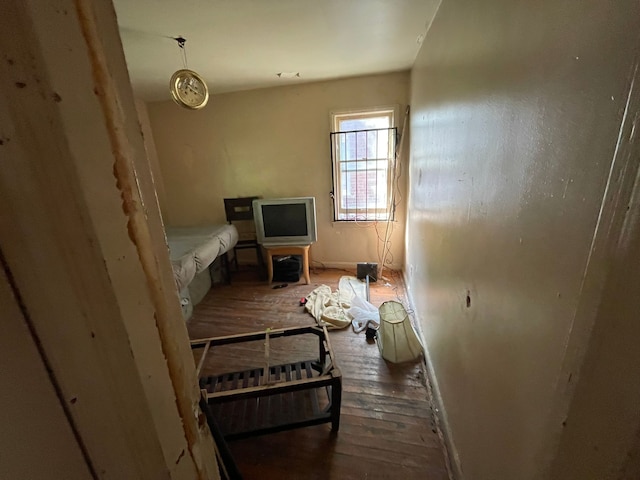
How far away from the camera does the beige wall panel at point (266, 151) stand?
3010 mm

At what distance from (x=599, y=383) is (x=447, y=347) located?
110 centimetres

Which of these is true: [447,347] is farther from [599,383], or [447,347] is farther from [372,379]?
[599,383]

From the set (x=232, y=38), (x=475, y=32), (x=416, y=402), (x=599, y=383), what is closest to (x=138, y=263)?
(x=599, y=383)

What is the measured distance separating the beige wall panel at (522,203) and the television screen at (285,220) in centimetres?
183

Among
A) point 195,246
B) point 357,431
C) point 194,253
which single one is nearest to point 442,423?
point 357,431

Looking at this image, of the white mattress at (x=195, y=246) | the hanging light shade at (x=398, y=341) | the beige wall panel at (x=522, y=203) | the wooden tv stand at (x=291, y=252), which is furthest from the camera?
the wooden tv stand at (x=291, y=252)

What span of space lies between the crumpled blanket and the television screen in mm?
705

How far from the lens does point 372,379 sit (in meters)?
1.79

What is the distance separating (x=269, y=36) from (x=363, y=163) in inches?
63.4

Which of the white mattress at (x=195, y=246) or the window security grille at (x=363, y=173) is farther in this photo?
the window security grille at (x=363, y=173)

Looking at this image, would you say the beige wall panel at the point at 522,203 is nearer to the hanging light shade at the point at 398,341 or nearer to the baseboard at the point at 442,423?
the baseboard at the point at 442,423

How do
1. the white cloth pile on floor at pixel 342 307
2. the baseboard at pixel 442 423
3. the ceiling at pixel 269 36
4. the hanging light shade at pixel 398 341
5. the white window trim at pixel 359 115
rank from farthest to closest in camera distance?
the white window trim at pixel 359 115 < the white cloth pile on floor at pixel 342 307 < the hanging light shade at pixel 398 341 < the ceiling at pixel 269 36 < the baseboard at pixel 442 423

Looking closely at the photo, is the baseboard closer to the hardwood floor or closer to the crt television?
the hardwood floor

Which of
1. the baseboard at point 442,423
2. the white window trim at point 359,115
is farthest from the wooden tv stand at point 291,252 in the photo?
the baseboard at point 442,423
